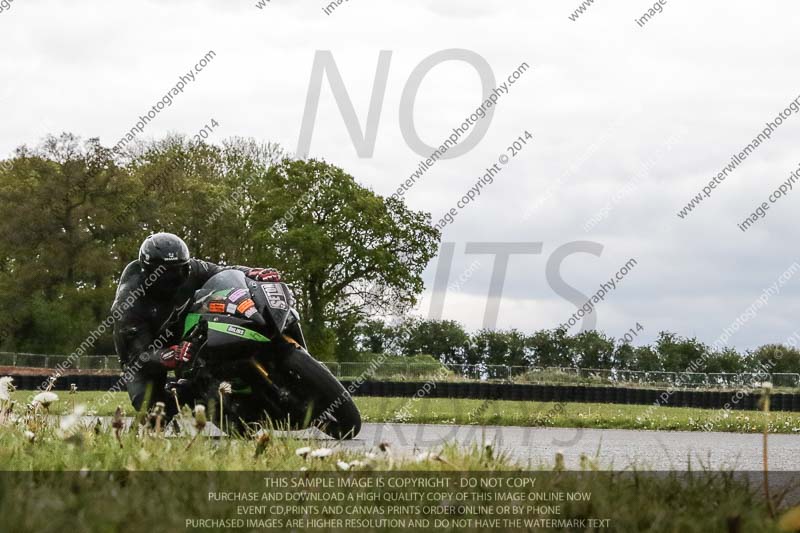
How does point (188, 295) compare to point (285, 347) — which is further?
point (188, 295)

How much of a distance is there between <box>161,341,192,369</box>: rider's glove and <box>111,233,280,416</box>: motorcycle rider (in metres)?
0.14

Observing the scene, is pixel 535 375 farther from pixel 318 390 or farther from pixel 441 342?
pixel 441 342

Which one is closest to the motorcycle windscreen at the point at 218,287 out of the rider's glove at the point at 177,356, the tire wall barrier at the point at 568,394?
the rider's glove at the point at 177,356

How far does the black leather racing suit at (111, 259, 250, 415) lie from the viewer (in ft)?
27.8

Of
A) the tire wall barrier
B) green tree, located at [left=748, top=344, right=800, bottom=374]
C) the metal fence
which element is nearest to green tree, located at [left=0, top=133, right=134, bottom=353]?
the metal fence

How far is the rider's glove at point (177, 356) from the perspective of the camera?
8047 mm

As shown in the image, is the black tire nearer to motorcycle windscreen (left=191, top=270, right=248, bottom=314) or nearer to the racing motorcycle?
the racing motorcycle

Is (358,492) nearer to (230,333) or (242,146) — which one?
(230,333)

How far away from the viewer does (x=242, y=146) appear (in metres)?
64.8

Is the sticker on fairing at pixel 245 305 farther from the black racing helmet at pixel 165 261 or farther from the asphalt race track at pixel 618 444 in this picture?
the asphalt race track at pixel 618 444

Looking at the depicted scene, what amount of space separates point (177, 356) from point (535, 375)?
3450 cm

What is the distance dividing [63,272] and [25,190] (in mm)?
4702

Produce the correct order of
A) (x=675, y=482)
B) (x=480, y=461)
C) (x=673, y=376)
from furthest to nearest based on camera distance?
(x=673, y=376)
(x=480, y=461)
(x=675, y=482)

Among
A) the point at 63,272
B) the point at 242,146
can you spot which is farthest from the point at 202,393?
the point at 242,146
